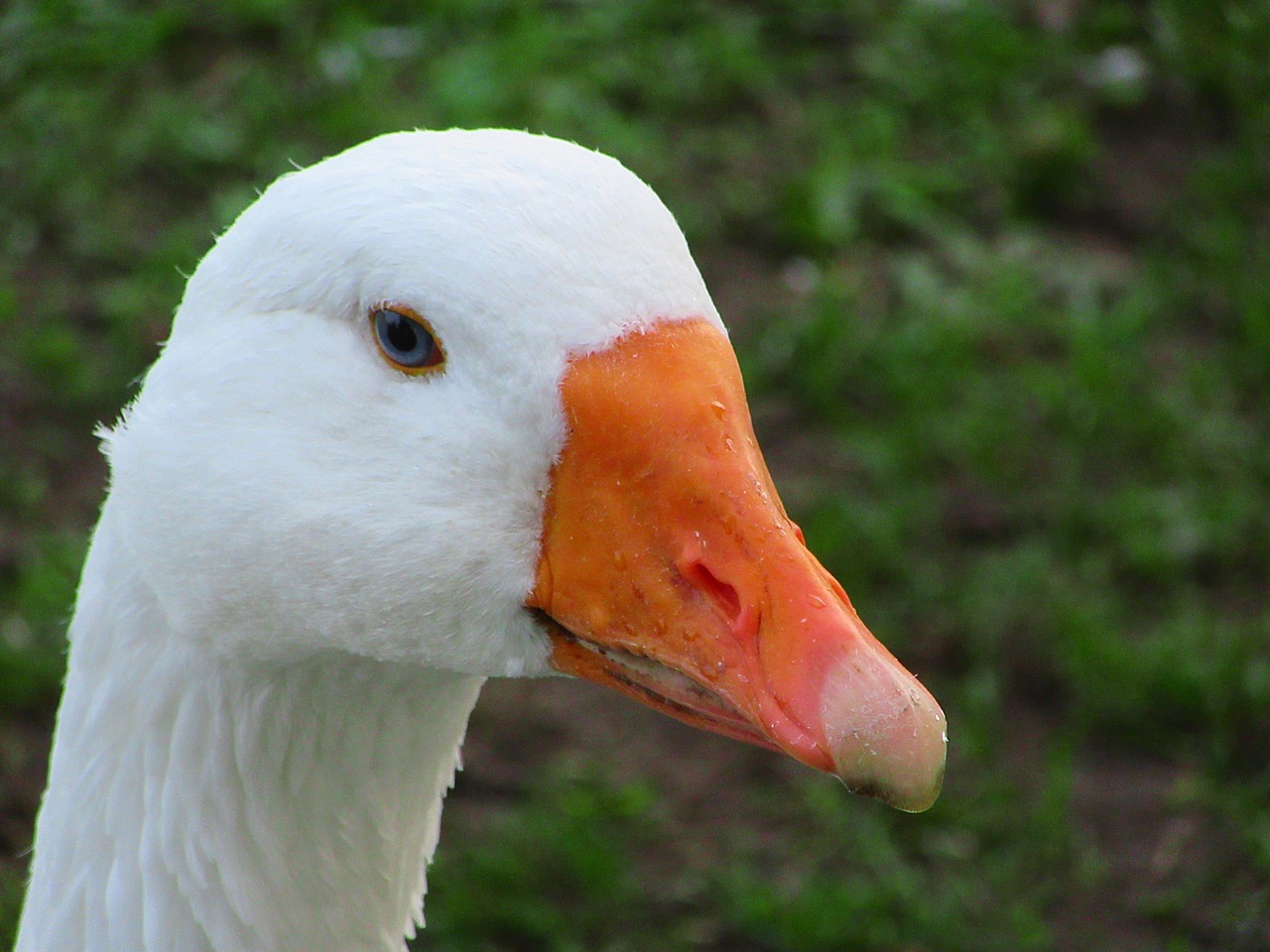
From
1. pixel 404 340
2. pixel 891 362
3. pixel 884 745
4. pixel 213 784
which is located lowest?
pixel 891 362

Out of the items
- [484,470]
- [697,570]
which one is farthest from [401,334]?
[697,570]

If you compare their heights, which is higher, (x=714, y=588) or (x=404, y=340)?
(x=404, y=340)

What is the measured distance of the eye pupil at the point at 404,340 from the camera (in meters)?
1.70

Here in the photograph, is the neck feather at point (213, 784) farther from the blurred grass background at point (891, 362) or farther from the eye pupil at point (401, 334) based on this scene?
the blurred grass background at point (891, 362)

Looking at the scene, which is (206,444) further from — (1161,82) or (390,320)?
(1161,82)

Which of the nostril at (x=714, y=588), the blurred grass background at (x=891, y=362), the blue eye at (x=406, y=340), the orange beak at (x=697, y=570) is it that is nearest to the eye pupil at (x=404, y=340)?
the blue eye at (x=406, y=340)

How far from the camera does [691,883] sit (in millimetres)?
3674

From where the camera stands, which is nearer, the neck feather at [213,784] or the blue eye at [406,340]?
the blue eye at [406,340]

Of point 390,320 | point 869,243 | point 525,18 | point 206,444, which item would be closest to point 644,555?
point 390,320

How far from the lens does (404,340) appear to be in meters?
1.72

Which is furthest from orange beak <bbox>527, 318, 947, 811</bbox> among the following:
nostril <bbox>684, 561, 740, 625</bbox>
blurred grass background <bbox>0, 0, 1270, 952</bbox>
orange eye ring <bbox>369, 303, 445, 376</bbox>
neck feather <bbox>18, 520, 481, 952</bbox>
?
blurred grass background <bbox>0, 0, 1270, 952</bbox>

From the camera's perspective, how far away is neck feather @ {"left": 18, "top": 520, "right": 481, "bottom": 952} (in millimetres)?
1992

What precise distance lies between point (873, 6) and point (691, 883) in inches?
148

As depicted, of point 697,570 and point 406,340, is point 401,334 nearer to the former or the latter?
point 406,340
